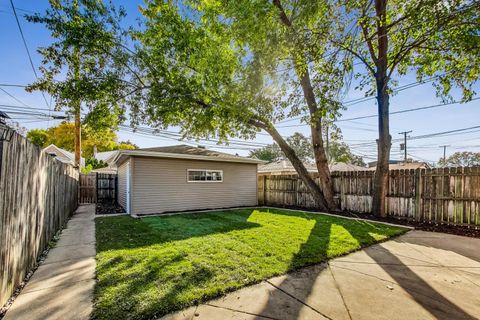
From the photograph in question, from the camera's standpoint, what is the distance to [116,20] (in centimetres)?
833

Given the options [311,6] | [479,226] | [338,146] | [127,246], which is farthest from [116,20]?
[338,146]

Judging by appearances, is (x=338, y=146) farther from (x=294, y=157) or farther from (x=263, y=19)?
(x=263, y=19)

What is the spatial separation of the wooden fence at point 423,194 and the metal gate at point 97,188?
11500 mm

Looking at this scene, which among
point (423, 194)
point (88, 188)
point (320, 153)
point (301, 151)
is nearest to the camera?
point (423, 194)

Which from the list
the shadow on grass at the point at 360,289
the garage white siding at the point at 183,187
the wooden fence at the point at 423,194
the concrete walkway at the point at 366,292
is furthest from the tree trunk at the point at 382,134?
the garage white siding at the point at 183,187

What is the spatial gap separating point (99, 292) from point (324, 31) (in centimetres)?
759

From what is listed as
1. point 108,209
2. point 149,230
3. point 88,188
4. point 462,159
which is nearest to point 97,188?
point 88,188

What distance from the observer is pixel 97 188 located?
42.8ft

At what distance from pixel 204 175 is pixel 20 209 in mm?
7484

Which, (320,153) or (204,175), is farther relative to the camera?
(204,175)

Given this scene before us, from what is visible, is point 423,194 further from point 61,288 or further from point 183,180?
point 61,288

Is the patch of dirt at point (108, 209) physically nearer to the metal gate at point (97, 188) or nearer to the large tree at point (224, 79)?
the metal gate at point (97, 188)

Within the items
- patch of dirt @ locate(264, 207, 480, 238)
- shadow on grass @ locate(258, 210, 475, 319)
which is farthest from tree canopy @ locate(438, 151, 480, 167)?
shadow on grass @ locate(258, 210, 475, 319)

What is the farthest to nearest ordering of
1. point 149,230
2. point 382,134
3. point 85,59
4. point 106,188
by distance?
point 106,188
point 85,59
point 382,134
point 149,230
